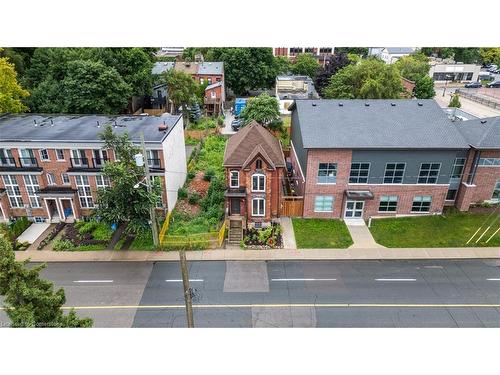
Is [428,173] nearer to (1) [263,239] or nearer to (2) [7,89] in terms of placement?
(1) [263,239]

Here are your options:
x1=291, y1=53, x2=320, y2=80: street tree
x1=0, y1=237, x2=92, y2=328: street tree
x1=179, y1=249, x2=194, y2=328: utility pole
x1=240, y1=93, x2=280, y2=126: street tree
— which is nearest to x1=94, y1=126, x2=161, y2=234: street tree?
x1=0, y1=237, x2=92, y2=328: street tree

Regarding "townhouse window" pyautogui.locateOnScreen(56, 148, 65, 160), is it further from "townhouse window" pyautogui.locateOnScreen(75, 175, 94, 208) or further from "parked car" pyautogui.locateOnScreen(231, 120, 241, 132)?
"parked car" pyautogui.locateOnScreen(231, 120, 241, 132)

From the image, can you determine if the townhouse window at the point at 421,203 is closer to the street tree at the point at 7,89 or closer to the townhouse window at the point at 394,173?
the townhouse window at the point at 394,173

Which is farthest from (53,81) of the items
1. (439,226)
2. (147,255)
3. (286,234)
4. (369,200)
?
(439,226)

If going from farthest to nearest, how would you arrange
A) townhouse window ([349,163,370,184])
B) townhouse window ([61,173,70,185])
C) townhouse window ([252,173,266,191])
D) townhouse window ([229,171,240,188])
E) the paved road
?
townhouse window ([61,173,70,185]), townhouse window ([229,171,240,188]), townhouse window ([349,163,370,184]), townhouse window ([252,173,266,191]), the paved road

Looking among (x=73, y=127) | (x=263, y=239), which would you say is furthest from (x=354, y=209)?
(x=73, y=127)

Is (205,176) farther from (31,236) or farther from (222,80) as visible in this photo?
(222,80)
